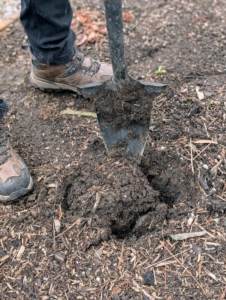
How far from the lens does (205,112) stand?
8.60ft

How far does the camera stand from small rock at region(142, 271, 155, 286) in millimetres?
1952

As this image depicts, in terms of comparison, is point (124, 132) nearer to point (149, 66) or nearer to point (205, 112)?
point (205, 112)

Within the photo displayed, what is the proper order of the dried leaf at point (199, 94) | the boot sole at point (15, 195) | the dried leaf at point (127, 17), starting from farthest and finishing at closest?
the dried leaf at point (127, 17) → the dried leaf at point (199, 94) → the boot sole at point (15, 195)

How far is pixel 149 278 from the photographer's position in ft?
6.44

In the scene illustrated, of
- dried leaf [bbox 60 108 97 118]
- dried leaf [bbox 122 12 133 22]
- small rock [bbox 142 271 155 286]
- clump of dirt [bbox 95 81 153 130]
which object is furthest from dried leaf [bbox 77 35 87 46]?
small rock [bbox 142 271 155 286]

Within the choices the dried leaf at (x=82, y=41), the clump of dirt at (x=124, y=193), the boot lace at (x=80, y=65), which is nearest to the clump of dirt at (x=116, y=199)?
the clump of dirt at (x=124, y=193)

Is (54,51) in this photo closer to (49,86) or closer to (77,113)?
(49,86)

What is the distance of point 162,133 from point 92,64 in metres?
0.82

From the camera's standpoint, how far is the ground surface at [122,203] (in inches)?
77.9

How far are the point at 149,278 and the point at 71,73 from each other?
5.29ft

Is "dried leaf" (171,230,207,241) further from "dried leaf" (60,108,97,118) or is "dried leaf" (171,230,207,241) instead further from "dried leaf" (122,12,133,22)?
"dried leaf" (122,12,133,22)

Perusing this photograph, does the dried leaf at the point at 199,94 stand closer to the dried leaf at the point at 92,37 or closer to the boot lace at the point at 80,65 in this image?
the boot lace at the point at 80,65

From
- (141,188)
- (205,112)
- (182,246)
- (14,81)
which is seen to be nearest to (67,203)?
(141,188)

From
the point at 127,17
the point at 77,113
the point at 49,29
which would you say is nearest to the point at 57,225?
the point at 77,113
